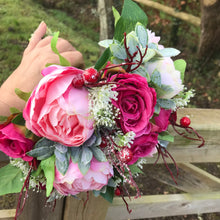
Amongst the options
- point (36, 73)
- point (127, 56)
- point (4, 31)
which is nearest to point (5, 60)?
point (4, 31)

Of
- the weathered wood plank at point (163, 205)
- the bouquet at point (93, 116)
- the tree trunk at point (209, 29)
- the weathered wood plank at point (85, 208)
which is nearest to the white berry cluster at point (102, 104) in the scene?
the bouquet at point (93, 116)

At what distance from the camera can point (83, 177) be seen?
1.68ft

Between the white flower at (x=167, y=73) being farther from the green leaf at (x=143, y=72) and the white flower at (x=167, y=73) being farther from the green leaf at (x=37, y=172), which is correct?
the green leaf at (x=37, y=172)

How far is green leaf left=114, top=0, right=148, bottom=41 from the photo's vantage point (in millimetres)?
570

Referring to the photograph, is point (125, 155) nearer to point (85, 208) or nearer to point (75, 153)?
point (75, 153)

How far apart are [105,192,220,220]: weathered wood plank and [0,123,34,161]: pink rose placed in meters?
0.66

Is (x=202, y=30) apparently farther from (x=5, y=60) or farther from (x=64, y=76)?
(x=64, y=76)

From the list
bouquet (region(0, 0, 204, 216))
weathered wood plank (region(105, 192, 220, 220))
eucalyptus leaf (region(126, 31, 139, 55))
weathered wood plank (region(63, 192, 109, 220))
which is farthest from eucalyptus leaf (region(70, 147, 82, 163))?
weathered wood plank (region(105, 192, 220, 220))

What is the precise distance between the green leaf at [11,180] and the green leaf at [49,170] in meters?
0.10

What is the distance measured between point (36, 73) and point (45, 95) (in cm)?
22

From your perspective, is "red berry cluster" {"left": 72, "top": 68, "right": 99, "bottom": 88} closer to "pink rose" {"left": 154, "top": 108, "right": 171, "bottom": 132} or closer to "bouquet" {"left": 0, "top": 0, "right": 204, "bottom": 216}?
"bouquet" {"left": 0, "top": 0, "right": 204, "bottom": 216}

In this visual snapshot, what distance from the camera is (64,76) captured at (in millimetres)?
437

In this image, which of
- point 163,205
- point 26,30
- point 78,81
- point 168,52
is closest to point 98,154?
point 78,81

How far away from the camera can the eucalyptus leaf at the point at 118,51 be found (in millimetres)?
503
